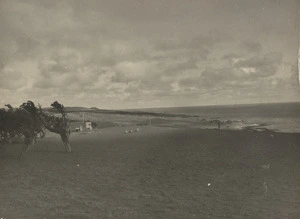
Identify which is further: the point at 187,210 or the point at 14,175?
the point at 14,175

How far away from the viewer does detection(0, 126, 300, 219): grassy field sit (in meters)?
8.98

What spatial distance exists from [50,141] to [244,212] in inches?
577

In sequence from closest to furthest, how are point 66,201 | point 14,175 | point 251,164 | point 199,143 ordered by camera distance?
point 66,201, point 14,175, point 251,164, point 199,143

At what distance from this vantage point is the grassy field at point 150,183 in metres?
8.98

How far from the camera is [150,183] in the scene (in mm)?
11305

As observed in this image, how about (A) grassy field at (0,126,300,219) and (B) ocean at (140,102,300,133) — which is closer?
(A) grassy field at (0,126,300,219)

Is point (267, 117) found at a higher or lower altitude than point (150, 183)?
higher

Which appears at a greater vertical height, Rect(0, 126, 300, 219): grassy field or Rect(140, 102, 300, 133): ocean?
Rect(140, 102, 300, 133): ocean

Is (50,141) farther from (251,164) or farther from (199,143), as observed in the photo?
(251,164)

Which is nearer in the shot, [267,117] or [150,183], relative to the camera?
[150,183]

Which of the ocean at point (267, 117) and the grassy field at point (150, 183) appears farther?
the ocean at point (267, 117)

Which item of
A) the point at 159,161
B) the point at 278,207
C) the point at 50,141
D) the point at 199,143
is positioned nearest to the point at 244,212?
the point at 278,207

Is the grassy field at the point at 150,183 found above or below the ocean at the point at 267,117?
below

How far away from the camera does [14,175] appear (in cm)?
1209
